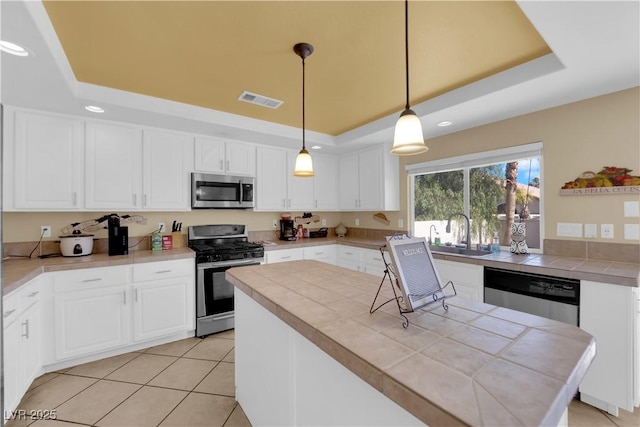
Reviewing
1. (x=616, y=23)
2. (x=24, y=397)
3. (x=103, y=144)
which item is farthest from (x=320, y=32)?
(x=24, y=397)

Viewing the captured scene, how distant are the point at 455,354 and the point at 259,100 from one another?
2.57 m

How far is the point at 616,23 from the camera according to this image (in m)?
1.44

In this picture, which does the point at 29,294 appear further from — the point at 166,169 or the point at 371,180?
the point at 371,180

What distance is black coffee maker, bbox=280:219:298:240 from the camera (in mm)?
4113

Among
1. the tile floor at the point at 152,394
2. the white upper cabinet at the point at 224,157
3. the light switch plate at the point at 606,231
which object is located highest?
the white upper cabinet at the point at 224,157

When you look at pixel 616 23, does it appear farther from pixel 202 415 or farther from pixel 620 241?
pixel 202 415

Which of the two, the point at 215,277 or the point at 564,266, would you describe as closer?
the point at 564,266

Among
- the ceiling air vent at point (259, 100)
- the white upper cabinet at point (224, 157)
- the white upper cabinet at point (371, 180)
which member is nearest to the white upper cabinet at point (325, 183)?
the white upper cabinet at point (371, 180)

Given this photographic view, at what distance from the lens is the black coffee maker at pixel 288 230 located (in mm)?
4113

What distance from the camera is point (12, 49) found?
161 centimetres

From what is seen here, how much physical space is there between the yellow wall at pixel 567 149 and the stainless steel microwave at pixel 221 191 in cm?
50

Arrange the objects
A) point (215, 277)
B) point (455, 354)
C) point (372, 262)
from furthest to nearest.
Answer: point (372, 262) < point (215, 277) < point (455, 354)

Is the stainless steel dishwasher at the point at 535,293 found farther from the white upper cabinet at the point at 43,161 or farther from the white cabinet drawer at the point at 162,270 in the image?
the white upper cabinet at the point at 43,161

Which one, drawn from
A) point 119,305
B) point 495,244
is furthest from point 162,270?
point 495,244
